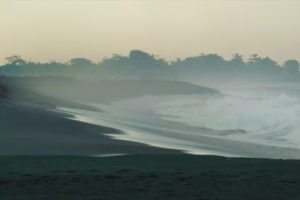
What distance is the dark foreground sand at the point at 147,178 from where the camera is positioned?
31.0 ft

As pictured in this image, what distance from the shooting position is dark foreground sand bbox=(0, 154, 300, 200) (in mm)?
9453

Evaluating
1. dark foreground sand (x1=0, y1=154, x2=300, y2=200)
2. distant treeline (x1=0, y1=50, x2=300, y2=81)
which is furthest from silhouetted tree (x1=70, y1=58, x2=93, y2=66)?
dark foreground sand (x1=0, y1=154, x2=300, y2=200)

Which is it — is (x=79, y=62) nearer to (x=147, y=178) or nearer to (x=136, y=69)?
(x=136, y=69)

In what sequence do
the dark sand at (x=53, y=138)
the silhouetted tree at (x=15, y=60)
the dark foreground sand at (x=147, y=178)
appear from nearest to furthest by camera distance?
the dark foreground sand at (x=147, y=178) < the dark sand at (x=53, y=138) < the silhouetted tree at (x=15, y=60)

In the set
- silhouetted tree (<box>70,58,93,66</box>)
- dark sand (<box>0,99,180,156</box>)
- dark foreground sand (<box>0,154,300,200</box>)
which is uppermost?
silhouetted tree (<box>70,58,93,66</box>)

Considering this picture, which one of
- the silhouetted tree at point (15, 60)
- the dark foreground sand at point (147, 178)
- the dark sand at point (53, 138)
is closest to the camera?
the dark foreground sand at point (147, 178)

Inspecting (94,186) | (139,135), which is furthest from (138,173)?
(139,135)

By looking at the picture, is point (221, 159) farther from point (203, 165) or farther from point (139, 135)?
point (139, 135)

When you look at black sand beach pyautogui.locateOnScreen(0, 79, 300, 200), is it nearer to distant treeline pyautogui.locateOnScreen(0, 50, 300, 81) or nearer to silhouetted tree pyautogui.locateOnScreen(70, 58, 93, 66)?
distant treeline pyautogui.locateOnScreen(0, 50, 300, 81)

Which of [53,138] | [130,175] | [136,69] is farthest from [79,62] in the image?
[130,175]

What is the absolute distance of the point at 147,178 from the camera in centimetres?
1085

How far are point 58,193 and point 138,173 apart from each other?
7.31 ft

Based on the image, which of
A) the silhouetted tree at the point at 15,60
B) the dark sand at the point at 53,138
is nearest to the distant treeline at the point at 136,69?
the silhouetted tree at the point at 15,60

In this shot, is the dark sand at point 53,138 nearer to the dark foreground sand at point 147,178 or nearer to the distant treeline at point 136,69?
the dark foreground sand at point 147,178
